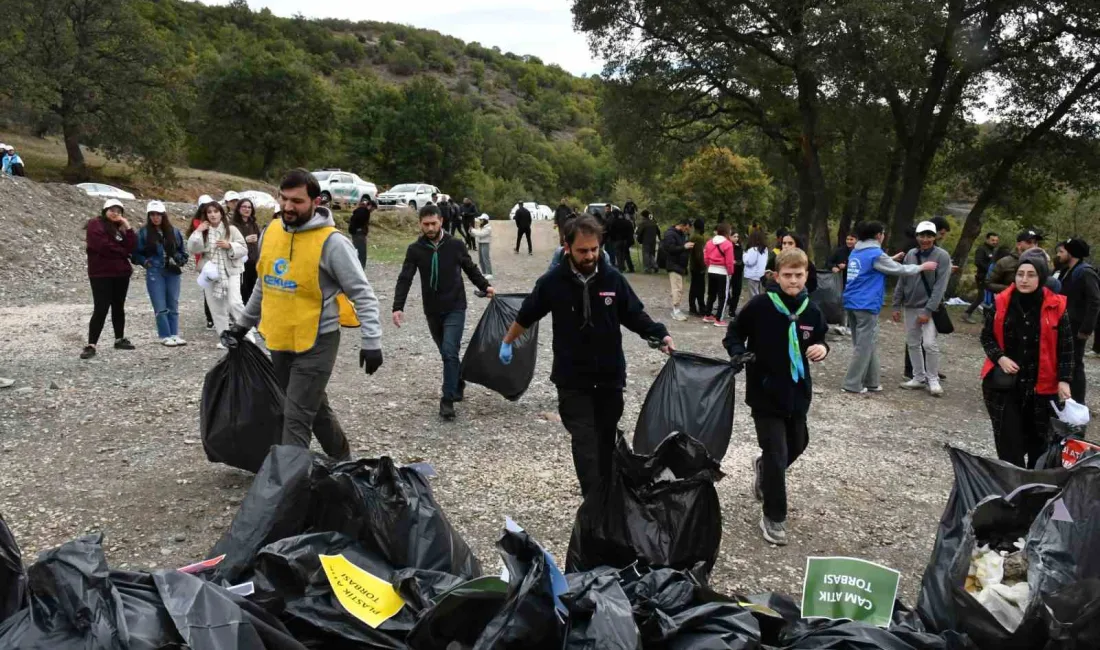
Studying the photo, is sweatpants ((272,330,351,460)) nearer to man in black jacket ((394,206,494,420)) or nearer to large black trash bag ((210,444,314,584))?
large black trash bag ((210,444,314,584))

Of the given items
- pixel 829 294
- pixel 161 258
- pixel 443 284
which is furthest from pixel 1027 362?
pixel 161 258

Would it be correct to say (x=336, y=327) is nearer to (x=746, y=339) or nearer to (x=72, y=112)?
(x=746, y=339)

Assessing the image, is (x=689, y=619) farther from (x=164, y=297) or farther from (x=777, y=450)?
(x=164, y=297)

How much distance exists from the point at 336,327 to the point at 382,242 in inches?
748

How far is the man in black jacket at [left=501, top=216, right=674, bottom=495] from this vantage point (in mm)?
3557

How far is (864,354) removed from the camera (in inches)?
272

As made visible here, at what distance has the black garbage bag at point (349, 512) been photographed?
2.64 m

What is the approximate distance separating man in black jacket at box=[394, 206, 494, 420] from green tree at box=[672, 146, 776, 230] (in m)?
24.3

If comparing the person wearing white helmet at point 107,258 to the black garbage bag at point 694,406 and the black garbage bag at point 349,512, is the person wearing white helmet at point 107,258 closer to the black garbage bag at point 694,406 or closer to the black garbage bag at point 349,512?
the black garbage bag at point 349,512

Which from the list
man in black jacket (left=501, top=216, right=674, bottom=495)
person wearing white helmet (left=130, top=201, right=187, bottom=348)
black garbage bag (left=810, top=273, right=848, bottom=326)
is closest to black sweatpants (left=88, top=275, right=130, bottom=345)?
person wearing white helmet (left=130, top=201, right=187, bottom=348)

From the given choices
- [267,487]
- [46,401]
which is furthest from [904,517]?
[46,401]

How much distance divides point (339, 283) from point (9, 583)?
1.88 metres

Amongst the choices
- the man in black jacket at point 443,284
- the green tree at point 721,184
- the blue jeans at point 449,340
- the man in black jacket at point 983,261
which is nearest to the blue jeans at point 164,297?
the man in black jacket at point 443,284

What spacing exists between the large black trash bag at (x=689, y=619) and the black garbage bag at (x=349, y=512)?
742 millimetres
